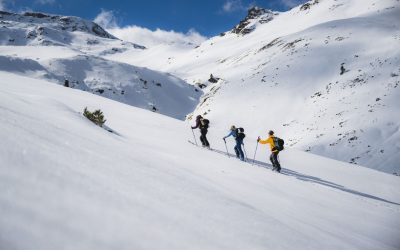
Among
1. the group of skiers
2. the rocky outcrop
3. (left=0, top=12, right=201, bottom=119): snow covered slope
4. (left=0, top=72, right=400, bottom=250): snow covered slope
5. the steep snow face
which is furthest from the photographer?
the rocky outcrop

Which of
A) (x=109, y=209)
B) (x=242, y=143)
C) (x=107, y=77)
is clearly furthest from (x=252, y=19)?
(x=109, y=209)

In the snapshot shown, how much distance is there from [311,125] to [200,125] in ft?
60.9

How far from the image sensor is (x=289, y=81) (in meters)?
39.6

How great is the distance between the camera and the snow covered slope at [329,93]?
25688mm

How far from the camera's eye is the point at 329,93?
112 ft

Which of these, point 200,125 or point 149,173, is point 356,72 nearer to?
point 200,125

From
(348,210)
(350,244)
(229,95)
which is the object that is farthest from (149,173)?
(229,95)

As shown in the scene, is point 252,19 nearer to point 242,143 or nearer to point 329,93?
point 329,93

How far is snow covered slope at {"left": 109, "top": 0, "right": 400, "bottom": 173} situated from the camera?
25.7m

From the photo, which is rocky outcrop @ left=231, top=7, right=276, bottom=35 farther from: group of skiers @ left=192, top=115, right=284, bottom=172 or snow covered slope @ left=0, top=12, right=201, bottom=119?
group of skiers @ left=192, top=115, right=284, bottom=172

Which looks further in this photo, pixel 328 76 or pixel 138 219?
pixel 328 76

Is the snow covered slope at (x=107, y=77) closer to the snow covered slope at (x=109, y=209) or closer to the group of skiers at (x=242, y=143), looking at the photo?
the group of skiers at (x=242, y=143)

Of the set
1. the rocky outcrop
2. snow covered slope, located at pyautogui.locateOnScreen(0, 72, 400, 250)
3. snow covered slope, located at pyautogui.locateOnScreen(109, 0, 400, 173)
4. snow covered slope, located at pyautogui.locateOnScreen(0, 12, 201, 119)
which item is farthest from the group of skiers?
the rocky outcrop

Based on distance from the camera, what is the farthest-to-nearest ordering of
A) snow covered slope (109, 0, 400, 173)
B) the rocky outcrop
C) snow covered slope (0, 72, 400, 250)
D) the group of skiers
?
1. the rocky outcrop
2. snow covered slope (109, 0, 400, 173)
3. the group of skiers
4. snow covered slope (0, 72, 400, 250)
